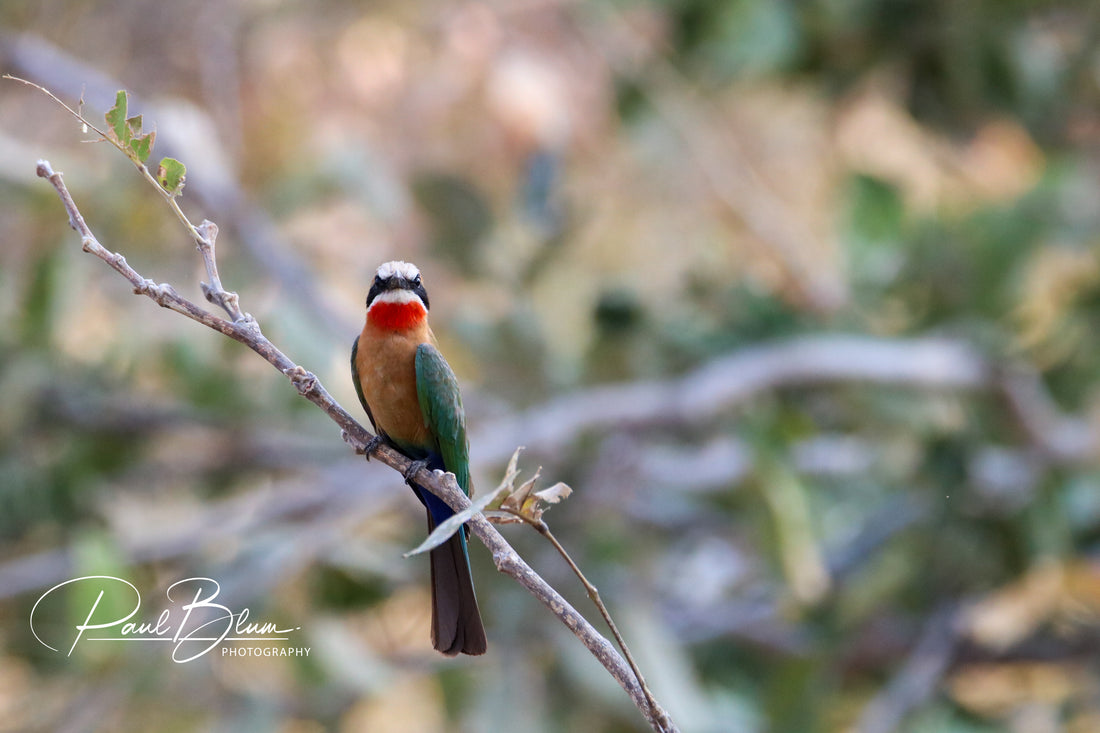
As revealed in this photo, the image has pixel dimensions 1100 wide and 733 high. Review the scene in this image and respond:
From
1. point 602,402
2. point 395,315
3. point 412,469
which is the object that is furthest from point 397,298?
point 602,402

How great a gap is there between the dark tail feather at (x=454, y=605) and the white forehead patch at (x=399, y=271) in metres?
0.27

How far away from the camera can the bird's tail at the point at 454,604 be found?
0.79 m

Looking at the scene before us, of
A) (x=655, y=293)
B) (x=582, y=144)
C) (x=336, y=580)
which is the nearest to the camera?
(x=336, y=580)

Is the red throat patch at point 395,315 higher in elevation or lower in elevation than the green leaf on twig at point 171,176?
higher

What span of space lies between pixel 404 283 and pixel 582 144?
5236 mm

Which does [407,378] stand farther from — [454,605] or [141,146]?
[141,146]

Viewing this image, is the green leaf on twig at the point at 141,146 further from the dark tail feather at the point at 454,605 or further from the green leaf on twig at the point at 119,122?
the dark tail feather at the point at 454,605

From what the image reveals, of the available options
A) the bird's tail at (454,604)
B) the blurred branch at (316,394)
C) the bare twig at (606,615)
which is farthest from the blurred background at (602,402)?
the bare twig at (606,615)

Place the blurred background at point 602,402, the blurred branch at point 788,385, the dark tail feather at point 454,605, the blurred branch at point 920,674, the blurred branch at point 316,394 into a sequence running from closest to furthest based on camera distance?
the blurred branch at point 316,394 < the dark tail feather at point 454,605 < the blurred background at point 602,402 < the blurred branch at point 788,385 < the blurred branch at point 920,674

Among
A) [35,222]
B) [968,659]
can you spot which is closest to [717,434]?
[968,659]

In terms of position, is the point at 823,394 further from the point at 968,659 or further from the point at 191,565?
the point at 191,565

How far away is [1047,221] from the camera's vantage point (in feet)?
12.5

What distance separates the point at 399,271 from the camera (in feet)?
3.61

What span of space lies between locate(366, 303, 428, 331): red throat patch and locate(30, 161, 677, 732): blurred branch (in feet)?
1.12
